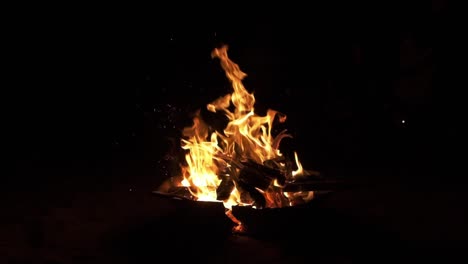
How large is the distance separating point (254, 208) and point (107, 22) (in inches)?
245

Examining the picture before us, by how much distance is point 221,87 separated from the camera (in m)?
9.41

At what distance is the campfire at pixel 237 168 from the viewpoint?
433cm

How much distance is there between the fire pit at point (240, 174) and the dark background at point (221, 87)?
1.89m

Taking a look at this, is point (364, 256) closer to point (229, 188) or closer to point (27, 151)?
point (229, 188)

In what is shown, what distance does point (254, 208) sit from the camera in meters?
4.23

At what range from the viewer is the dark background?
25.1 ft

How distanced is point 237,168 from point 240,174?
3.3 inches

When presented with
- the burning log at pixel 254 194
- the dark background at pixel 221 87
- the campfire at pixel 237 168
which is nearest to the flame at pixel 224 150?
the campfire at pixel 237 168

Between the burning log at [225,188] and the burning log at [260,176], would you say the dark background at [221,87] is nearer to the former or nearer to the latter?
the burning log at [225,188]

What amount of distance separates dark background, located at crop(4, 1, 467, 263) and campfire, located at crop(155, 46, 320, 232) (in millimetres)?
1891

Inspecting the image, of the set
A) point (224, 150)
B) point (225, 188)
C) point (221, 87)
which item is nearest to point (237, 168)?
point (225, 188)

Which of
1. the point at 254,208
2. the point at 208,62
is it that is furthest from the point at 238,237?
the point at 208,62

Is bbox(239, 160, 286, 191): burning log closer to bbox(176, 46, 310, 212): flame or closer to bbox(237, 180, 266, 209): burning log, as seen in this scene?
bbox(237, 180, 266, 209): burning log

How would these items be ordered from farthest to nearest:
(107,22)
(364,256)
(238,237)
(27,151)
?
(107,22)
(27,151)
(238,237)
(364,256)
